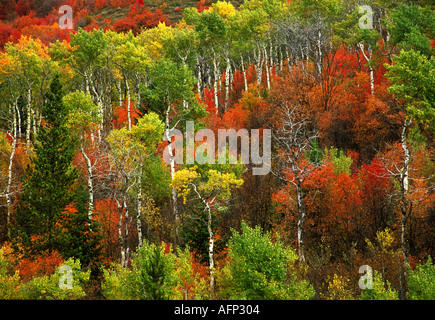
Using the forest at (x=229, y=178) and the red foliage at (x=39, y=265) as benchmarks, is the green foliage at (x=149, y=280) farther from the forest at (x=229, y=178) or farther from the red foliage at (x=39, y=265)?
the red foliage at (x=39, y=265)

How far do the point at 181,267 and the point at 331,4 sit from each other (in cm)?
3437

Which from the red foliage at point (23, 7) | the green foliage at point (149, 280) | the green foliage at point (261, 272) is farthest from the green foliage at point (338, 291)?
the red foliage at point (23, 7)

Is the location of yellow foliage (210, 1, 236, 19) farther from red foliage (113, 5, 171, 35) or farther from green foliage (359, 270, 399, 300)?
green foliage (359, 270, 399, 300)

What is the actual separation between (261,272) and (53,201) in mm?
16988

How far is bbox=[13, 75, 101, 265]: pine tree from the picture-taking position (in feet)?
96.7

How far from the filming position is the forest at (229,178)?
1005 inches

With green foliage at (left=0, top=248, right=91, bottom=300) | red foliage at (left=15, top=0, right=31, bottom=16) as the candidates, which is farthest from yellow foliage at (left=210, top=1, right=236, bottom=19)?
red foliage at (left=15, top=0, right=31, bottom=16)

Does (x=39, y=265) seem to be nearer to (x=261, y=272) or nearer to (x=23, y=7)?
(x=261, y=272)

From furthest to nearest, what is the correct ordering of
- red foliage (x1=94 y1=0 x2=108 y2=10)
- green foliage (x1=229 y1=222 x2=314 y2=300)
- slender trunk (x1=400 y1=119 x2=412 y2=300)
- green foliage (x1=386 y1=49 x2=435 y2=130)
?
red foliage (x1=94 y1=0 x2=108 y2=10) → green foliage (x1=386 y1=49 x2=435 y2=130) → slender trunk (x1=400 y1=119 x2=412 y2=300) → green foliage (x1=229 y1=222 x2=314 y2=300)

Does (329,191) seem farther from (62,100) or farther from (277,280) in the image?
(62,100)

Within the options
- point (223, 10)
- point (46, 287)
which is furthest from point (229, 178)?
point (223, 10)

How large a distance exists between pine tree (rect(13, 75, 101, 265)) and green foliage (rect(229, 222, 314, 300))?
1220 cm

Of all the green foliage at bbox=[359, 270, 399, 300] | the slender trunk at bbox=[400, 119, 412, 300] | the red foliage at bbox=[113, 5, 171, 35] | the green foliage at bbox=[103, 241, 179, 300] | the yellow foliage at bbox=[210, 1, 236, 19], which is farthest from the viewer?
the red foliage at bbox=[113, 5, 171, 35]

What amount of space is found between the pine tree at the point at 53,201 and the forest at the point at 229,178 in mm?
113
